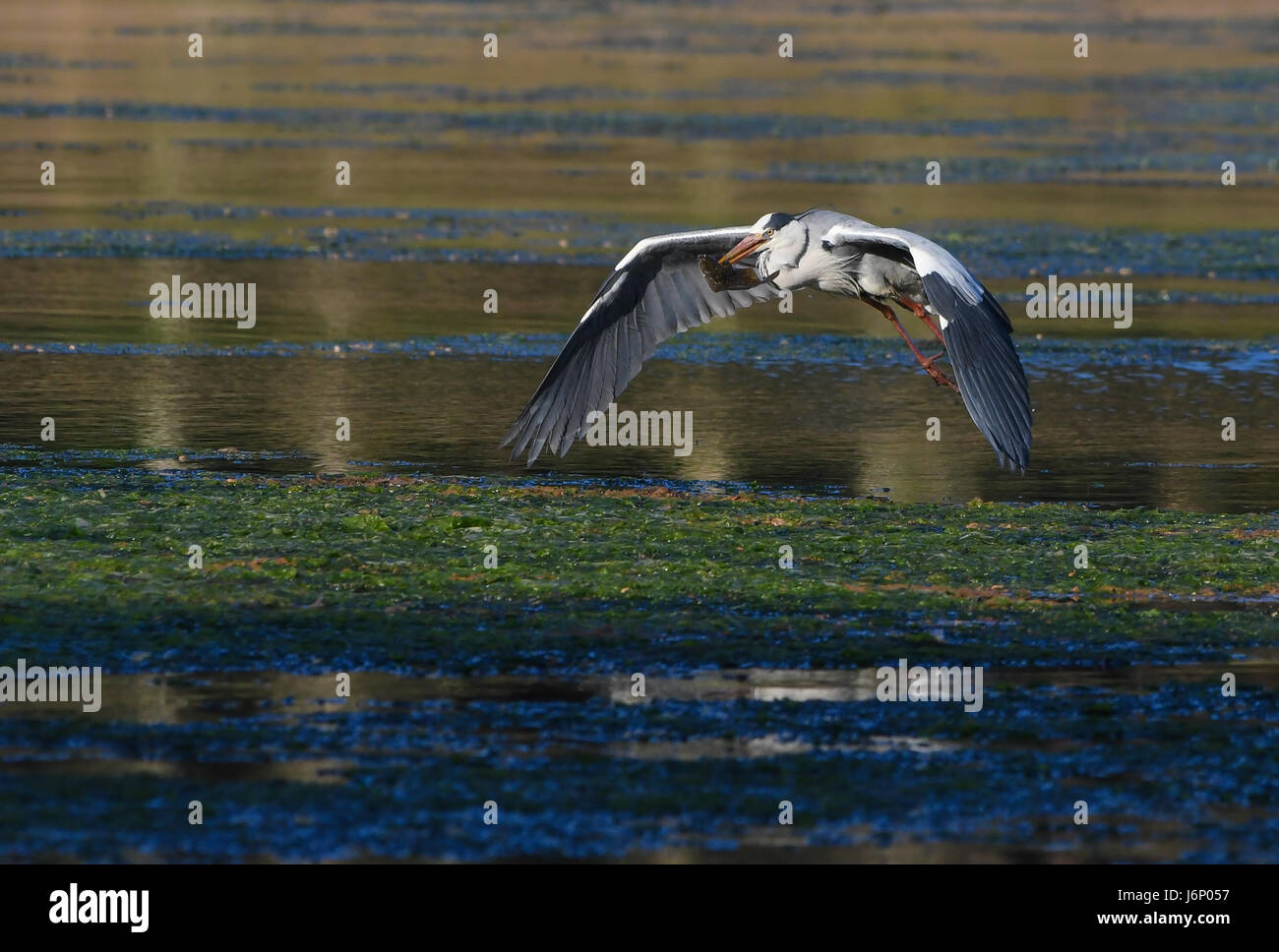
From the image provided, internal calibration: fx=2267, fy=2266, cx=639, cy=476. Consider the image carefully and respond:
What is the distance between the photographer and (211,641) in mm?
10195

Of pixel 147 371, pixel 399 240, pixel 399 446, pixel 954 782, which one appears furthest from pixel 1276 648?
pixel 399 240

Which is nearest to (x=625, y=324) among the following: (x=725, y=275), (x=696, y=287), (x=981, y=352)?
(x=696, y=287)

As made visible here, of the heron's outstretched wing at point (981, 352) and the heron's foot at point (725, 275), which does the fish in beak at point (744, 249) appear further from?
the heron's outstretched wing at point (981, 352)

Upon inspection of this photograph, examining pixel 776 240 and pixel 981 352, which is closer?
pixel 981 352

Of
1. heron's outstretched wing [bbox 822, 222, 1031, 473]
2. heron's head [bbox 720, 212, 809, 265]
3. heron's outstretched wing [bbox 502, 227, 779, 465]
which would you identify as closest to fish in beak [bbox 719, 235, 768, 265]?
heron's head [bbox 720, 212, 809, 265]

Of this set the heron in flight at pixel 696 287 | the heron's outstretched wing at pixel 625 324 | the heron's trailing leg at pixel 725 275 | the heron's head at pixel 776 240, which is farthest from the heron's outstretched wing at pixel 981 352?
the heron's outstretched wing at pixel 625 324

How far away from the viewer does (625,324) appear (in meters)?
13.6

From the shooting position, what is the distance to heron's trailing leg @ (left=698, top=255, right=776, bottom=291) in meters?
13.3

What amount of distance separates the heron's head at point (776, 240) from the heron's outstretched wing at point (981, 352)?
1303 mm

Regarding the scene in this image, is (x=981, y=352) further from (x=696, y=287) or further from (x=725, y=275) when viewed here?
(x=696, y=287)

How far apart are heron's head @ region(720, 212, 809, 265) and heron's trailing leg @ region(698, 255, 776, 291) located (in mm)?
84

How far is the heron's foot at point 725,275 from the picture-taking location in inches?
525

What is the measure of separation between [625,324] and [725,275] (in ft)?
2.23

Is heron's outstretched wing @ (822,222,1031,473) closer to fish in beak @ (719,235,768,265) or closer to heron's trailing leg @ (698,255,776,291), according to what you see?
fish in beak @ (719,235,768,265)
